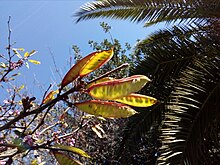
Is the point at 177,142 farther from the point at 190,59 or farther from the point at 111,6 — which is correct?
the point at 111,6

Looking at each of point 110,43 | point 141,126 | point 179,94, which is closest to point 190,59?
point 179,94

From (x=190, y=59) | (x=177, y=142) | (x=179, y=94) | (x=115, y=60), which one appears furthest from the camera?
(x=115, y=60)

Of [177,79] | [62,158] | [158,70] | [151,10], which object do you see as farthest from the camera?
[151,10]

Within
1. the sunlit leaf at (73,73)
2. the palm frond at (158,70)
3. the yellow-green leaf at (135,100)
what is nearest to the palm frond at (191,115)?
the palm frond at (158,70)

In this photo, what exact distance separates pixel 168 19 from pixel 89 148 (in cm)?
373

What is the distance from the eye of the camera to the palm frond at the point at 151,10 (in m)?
4.89

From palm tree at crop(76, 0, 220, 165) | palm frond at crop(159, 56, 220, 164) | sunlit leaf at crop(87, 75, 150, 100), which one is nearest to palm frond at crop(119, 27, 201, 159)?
palm tree at crop(76, 0, 220, 165)

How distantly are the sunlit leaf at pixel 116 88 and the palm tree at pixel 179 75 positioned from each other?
2.69 meters

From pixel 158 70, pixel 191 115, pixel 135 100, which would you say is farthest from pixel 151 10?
pixel 135 100

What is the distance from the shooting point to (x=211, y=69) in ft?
14.1

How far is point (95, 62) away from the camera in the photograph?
109 centimetres

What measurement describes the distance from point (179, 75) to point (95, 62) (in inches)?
155

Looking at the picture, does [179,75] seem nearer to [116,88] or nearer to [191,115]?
[191,115]

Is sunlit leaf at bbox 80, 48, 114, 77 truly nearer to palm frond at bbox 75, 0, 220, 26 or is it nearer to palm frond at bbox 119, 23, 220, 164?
palm frond at bbox 119, 23, 220, 164
